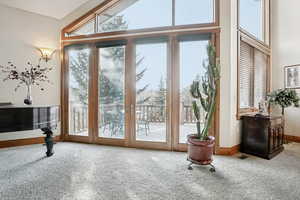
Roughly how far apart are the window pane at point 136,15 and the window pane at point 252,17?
1.63 m

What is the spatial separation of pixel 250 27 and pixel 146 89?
9.52 feet

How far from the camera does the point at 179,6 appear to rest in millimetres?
3891

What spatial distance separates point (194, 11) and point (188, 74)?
1327 millimetres

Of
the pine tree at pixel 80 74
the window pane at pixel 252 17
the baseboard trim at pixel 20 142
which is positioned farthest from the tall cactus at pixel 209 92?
the baseboard trim at pixel 20 142

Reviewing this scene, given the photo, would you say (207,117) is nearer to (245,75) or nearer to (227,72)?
(227,72)

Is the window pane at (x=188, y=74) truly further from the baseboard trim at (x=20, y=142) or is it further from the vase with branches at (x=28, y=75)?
the baseboard trim at (x=20, y=142)

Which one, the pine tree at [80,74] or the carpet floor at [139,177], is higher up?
the pine tree at [80,74]

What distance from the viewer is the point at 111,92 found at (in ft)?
14.0

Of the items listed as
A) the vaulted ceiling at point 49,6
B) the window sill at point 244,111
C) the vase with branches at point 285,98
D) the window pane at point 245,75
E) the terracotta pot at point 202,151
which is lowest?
the terracotta pot at point 202,151

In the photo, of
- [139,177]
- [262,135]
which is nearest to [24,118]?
[139,177]

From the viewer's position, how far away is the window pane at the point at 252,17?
158 inches

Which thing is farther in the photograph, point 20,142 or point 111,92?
point 111,92

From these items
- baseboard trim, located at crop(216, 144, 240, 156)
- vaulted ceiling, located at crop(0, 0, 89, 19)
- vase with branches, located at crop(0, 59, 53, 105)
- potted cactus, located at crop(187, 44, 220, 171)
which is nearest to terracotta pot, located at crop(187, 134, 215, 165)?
potted cactus, located at crop(187, 44, 220, 171)

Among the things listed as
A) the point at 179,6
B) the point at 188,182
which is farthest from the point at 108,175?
the point at 179,6
